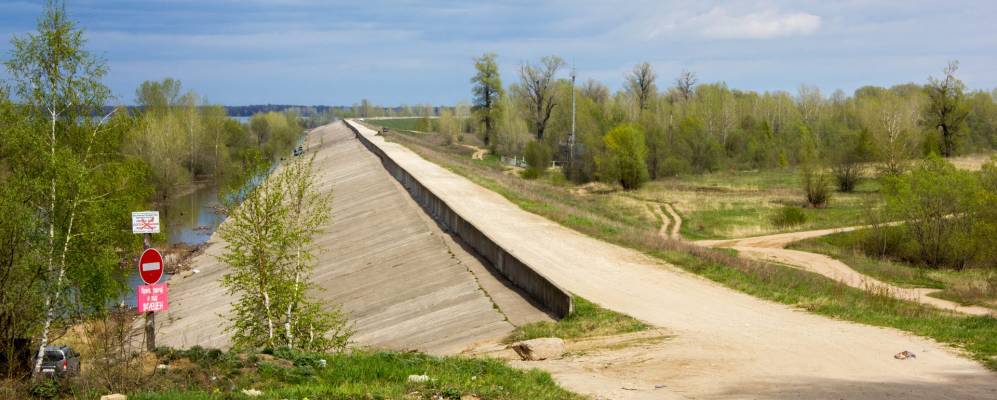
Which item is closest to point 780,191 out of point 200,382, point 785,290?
point 785,290

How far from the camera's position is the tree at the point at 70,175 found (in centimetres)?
1684

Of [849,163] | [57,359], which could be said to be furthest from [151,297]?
[849,163]

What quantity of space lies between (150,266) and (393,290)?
453 inches

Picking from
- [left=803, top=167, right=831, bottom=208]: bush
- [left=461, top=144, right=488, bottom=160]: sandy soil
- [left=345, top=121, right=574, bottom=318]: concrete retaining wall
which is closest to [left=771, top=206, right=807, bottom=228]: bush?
[left=803, top=167, right=831, bottom=208]: bush

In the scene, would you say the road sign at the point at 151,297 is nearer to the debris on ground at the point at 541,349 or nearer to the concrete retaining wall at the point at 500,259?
the debris on ground at the point at 541,349

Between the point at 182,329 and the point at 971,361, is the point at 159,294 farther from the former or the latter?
the point at 182,329

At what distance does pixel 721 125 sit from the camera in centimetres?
10838

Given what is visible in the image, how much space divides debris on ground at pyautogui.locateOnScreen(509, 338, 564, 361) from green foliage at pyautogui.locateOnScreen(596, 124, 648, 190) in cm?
5911

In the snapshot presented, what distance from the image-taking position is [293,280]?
49.4 ft

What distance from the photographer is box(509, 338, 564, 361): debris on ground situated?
1294 cm

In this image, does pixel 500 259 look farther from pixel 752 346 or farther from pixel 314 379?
pixel 314 379

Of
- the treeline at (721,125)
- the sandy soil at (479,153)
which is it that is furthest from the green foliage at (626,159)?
the sandy soil at (479,153)

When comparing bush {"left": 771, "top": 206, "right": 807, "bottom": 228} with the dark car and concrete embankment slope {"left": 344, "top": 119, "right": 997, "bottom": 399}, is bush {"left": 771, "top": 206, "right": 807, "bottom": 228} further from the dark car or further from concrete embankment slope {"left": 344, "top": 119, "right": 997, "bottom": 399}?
the dark car

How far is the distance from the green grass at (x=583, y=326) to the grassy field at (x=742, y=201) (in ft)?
95.6
